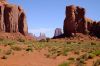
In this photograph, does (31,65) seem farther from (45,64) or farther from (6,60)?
(6,60)

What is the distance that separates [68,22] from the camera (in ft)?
268

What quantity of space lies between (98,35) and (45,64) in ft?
210

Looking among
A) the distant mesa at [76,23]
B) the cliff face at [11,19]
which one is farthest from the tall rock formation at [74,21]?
the cliff face at [11,19]

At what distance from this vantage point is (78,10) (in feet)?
272

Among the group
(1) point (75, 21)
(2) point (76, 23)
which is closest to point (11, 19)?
(1) point (75, 21)

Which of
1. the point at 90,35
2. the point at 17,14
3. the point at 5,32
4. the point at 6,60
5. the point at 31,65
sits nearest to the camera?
the point at 31,65

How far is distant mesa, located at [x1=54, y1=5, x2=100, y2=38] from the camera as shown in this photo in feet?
267

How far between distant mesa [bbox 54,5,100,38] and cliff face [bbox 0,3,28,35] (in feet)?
40.2

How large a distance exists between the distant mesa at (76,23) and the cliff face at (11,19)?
40.2ft

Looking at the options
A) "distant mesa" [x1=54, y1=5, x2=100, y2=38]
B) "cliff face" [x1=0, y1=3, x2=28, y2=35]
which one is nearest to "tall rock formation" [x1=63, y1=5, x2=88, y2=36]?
"distant mesa" [x1=54, y1=5, x2=100, y2=38]

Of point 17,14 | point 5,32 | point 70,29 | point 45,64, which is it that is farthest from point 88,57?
point 70,29

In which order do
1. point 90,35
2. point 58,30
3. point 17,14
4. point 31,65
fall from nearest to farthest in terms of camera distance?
point 31,65
point 17,14
point 90,35
point 58,30

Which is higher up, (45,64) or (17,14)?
(17,14)

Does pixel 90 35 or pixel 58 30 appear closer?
pixel 90 35
